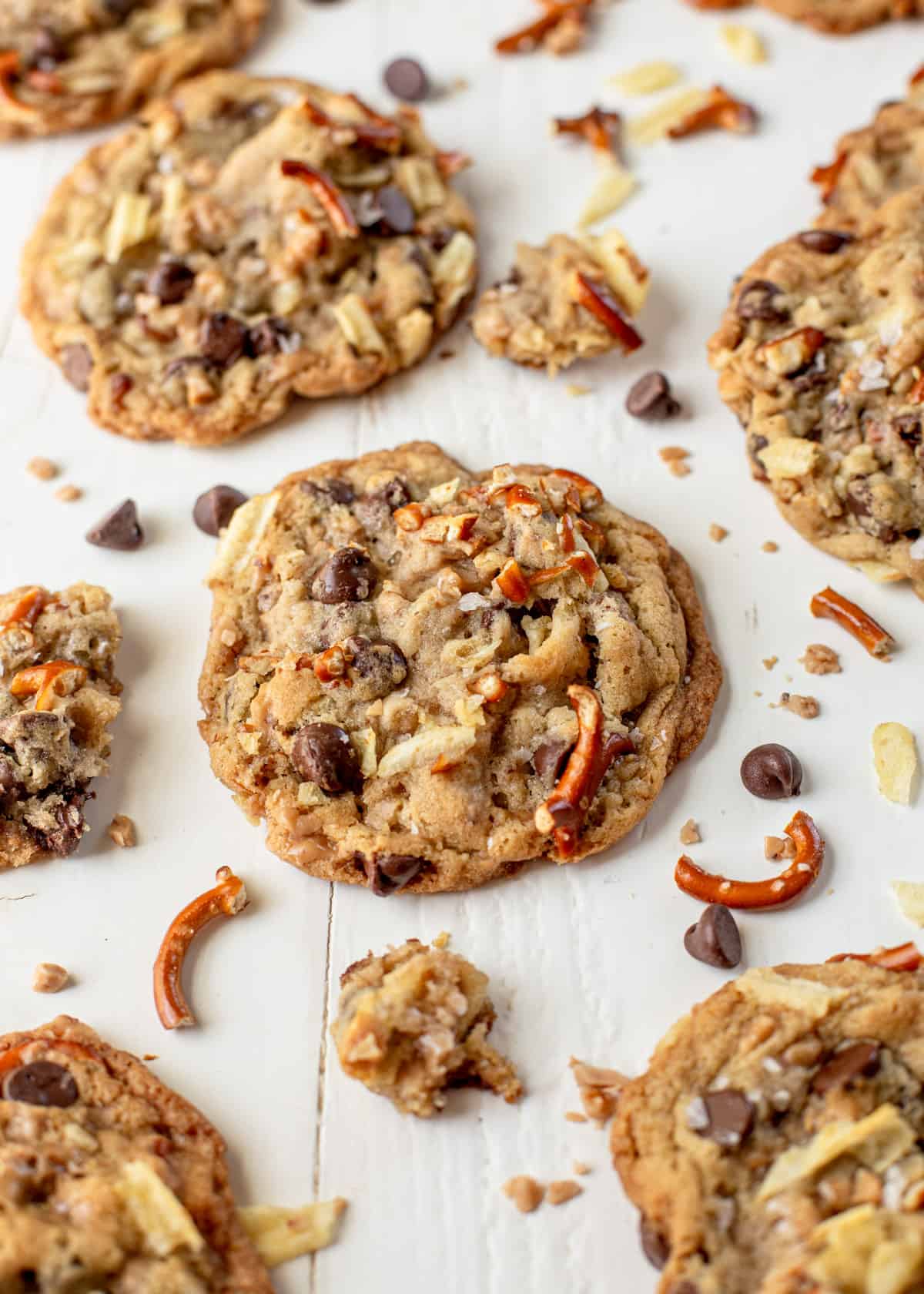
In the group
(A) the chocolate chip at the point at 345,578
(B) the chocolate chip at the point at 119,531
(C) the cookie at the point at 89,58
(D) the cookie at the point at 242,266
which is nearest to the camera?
(A) the chocolate chip at the point at 345,578

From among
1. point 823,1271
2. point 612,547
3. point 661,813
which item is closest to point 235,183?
point 612,547

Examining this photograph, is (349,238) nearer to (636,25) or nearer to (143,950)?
(636,25)

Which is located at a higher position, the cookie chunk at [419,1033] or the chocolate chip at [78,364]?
the chocolate chip at [78,364]

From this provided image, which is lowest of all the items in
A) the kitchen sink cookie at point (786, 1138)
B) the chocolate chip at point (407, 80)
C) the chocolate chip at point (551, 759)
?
the kitchen sink cookie at point (786, 1138)

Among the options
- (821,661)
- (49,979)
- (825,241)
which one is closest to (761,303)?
(825,241)

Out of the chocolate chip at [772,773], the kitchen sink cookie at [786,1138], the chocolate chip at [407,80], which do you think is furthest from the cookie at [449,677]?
the chocolate chip at [407,80]

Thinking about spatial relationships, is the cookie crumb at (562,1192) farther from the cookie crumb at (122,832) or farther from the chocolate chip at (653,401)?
the chocolate chip at (653,401)

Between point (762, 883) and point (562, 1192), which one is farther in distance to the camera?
point (762, 883)

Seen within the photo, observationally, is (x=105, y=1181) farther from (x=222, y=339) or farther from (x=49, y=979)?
(x=222, y=339)
